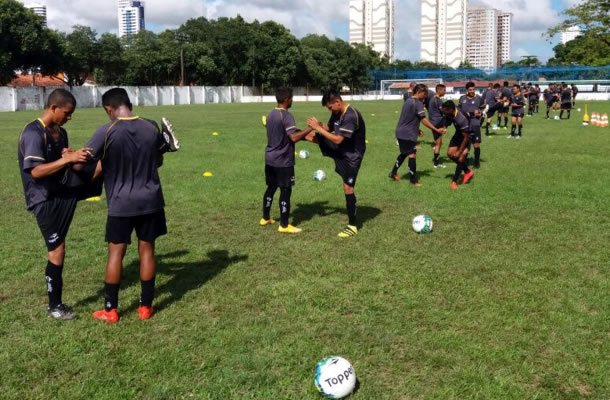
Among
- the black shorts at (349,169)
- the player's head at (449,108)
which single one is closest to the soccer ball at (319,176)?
the player's head at (449,108)

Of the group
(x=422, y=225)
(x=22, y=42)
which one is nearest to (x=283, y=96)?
(x=422, y=225)

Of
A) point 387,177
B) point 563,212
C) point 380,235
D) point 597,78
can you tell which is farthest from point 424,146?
point 597,78

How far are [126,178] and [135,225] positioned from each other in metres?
0.48

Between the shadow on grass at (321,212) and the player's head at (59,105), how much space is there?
14.2ft

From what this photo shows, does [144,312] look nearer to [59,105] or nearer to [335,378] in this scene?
[59,105]

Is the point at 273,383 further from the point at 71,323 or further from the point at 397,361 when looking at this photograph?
the point at 71,323

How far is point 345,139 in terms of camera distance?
7.43 m

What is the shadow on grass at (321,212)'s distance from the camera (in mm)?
8664

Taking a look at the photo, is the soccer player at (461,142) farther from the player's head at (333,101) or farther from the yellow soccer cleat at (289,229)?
the yellow soccer cleat at (289,229)

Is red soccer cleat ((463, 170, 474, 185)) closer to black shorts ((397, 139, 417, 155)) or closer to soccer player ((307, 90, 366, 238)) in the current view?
black shorts ((397, 139, 417, 155))

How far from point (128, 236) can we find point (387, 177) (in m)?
8.29

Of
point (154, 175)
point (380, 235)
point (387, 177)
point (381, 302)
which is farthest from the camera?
point (387, 177)

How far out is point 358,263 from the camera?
6430 millimetres

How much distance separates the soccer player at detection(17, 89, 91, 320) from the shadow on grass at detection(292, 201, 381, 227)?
4082mm
